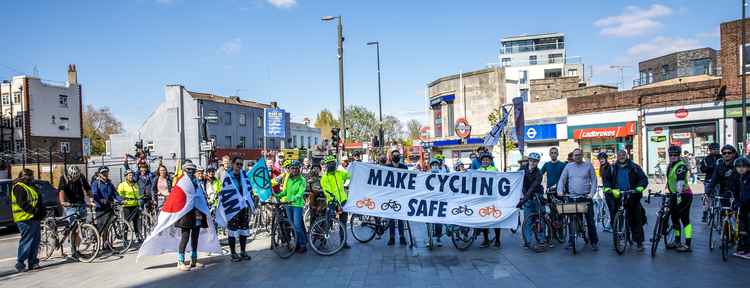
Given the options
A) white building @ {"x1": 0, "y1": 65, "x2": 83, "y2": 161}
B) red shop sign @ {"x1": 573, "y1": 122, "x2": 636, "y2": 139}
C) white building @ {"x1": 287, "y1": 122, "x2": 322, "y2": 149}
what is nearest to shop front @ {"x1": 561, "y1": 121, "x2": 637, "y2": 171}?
red shop sign @ {"x1": 573, "y1": 122, "x2": 636, "y2": 139}

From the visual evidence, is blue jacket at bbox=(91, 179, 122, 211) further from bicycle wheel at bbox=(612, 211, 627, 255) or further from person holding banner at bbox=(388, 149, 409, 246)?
bicycle wheel at bbox=(612, 211, 627, 255)

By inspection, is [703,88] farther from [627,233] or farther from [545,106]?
[627,233]

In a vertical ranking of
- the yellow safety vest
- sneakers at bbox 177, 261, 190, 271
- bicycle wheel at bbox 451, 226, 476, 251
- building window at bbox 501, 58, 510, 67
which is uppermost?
building window at bbox 501, 58, 510, 67

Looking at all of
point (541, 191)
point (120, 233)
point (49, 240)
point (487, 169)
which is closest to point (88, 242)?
point (120, 233)

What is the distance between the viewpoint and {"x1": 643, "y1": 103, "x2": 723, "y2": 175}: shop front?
28578mm

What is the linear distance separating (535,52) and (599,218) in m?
76.1

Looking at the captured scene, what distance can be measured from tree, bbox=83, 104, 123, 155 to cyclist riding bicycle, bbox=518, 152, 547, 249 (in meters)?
83.0

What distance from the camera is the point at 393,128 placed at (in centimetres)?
8981

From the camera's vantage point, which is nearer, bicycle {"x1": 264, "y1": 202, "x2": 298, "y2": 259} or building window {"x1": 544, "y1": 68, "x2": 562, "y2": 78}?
bicycle {"x1": 264, "y1": 202, "x2": 298, "y2": 259}

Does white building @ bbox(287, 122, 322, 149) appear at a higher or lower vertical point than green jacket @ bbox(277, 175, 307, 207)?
higher

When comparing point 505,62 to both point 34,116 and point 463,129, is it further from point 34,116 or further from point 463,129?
point 34,116

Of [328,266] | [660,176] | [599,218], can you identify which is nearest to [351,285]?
[328,266]

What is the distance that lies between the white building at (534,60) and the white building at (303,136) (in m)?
29.5

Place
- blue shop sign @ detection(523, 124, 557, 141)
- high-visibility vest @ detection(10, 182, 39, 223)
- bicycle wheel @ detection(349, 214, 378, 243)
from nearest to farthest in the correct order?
high-visibility vest @ detection(10, 182, 39, 223)
bicycle wheel @ detection(349, 214, 378, 243)
blue shop sign @ detection(523, 124, 557, 141)
